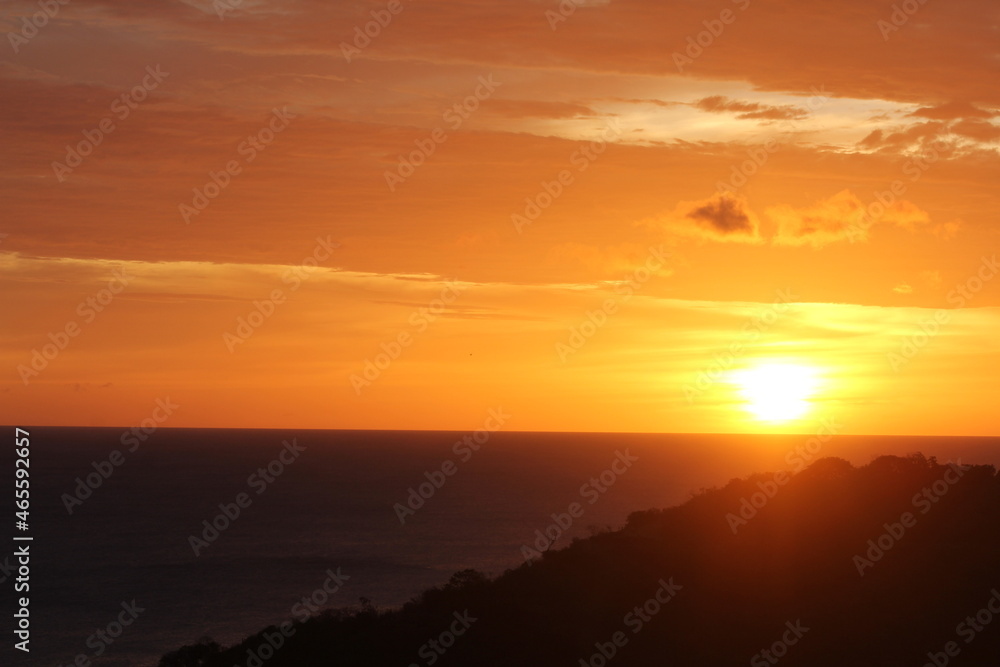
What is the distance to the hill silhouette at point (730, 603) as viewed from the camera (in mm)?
28297

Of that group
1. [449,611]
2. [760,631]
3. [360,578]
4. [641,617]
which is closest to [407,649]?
[449,611]

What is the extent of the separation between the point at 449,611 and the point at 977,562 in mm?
18977
